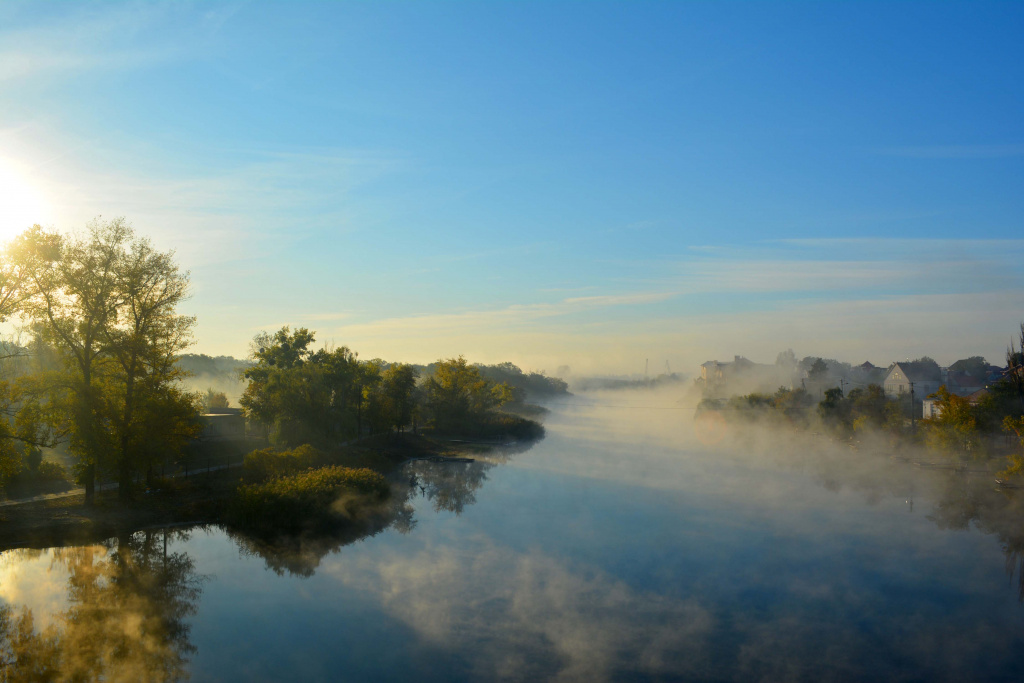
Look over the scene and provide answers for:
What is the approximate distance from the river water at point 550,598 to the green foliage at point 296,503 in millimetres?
1517

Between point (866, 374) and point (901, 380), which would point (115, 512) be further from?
point (866, 374)

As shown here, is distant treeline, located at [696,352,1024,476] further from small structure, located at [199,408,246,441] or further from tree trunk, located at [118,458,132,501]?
small structure, located at [199,408,246,441]

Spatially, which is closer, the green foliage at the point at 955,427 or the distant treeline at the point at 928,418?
the distant treeline at the point at 928,418

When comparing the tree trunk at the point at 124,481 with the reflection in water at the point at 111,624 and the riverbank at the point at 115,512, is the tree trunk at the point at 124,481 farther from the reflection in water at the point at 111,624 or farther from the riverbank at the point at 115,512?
the reflection in water at the point at 111,624

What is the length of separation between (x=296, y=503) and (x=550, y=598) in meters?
16.1

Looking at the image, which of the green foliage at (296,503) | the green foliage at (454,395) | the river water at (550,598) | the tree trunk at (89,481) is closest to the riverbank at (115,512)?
the tree trunk at (89,481)

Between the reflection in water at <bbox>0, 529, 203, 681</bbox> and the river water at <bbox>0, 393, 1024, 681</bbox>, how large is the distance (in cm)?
9

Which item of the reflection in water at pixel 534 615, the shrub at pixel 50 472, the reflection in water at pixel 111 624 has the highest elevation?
the shrub at pixel 50 472

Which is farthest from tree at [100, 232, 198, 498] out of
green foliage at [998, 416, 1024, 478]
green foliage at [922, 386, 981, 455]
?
green foliage at [922, 386, 981, 455]

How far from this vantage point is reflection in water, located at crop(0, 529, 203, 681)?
639 inches

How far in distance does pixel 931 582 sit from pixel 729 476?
101 feet

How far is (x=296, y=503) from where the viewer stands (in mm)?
32469

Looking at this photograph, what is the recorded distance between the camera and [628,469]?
200 feet

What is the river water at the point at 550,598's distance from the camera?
57.1 feet
